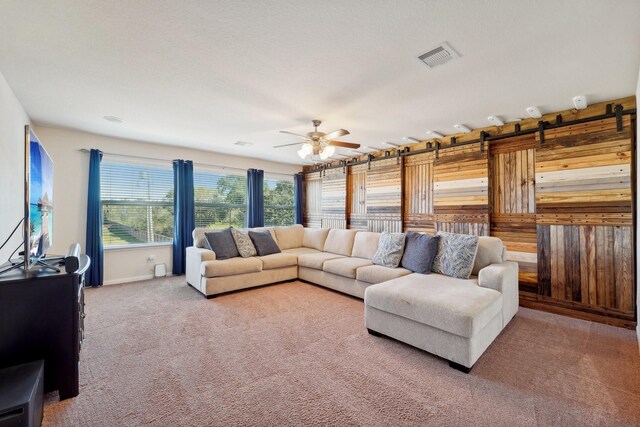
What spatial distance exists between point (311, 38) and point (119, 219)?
15.7ft

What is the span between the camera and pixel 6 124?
2633 mm

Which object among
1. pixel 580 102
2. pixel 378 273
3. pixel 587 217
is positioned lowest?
pixel 378 273

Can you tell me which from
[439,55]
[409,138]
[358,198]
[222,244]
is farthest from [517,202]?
[222,244]

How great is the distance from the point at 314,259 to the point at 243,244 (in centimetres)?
122

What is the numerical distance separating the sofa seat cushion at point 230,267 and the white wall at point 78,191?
6.15 feet

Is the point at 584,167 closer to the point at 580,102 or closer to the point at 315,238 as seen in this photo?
the point at 580,102

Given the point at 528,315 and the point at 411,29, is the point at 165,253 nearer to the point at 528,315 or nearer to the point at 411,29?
the point at 411,29

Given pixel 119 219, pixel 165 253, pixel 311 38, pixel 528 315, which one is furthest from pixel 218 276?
pixel 528 315

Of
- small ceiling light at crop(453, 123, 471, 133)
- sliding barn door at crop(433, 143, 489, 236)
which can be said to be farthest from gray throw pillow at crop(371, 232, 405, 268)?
small ceiling light at crop(453, 123, 471, 133)

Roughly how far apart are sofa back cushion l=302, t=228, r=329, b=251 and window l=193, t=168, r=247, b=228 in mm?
1716

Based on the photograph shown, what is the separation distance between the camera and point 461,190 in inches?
175

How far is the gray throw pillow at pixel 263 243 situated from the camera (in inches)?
188

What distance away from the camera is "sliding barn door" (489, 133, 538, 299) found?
3.80 m

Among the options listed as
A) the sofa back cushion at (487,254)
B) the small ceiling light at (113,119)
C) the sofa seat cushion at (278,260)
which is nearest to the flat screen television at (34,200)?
the small ceiling light at (113,119)
